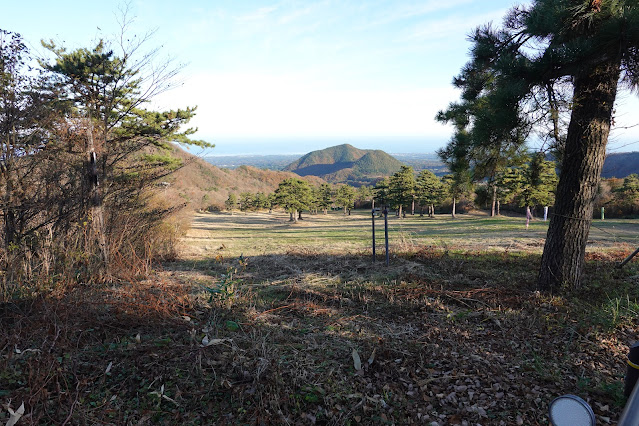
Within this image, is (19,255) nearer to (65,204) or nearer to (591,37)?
(65,204)

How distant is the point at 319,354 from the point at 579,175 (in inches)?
151

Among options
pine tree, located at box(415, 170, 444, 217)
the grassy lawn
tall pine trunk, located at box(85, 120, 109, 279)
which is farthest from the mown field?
pine tree, located at box(415, 170, 444, 217)

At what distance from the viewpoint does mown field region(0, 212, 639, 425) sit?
2.44m

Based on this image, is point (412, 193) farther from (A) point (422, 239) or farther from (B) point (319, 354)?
(B) point (319, 354)

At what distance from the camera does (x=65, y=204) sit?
5211 millimetres

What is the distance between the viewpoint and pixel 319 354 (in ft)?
10.3

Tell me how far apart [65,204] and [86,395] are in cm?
378

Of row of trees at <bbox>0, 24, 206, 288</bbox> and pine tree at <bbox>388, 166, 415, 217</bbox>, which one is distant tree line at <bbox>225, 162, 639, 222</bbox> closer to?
pine tree at <bbox>388, 166, 415, 217</bbox>

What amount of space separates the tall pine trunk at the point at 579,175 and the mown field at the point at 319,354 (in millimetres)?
383

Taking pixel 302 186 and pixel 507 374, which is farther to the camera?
pixel 302 186

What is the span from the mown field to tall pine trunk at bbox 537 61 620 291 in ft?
1.26

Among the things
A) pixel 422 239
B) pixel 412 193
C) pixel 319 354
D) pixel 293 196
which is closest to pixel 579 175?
pixel 319 354

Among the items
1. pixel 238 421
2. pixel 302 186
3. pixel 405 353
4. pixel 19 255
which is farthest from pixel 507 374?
pixel 302 186

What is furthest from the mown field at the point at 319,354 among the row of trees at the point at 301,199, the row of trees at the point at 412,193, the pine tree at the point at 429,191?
the pine tree at the point at 429,191
